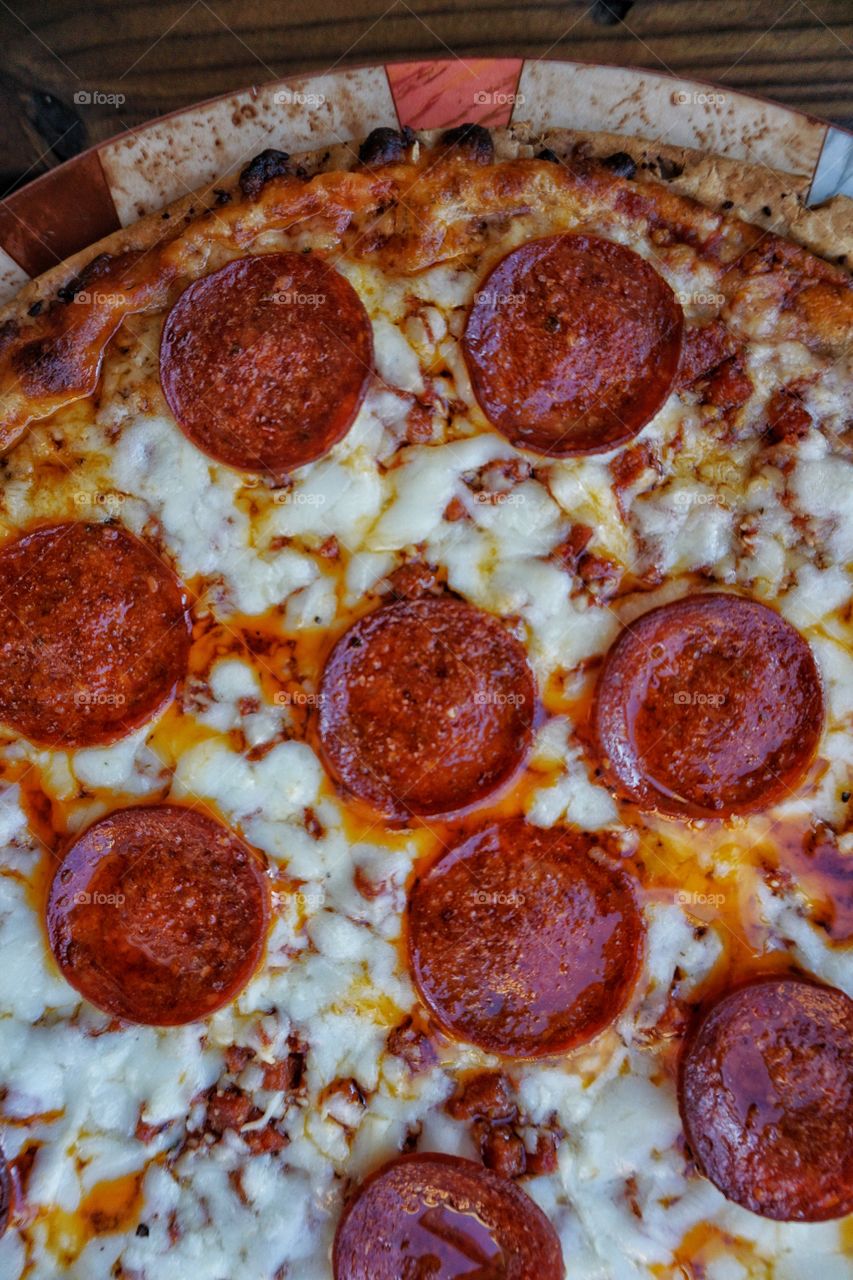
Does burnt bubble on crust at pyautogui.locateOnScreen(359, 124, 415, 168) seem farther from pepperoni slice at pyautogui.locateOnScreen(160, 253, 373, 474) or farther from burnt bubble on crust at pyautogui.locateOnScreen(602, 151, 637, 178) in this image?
burnt bubble on crust at pyautogui.locateOnScreen(602, 151, 637, 178)

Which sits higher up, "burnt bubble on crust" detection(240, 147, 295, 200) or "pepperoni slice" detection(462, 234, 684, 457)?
"burnt bubble on crust" detection(240, 147, 295, 200)

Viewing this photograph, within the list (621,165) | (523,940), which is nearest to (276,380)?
(621,165)

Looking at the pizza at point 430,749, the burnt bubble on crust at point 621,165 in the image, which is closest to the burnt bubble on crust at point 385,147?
the pizza at point 430,749

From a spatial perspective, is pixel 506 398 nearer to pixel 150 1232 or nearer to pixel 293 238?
pixel 293 238

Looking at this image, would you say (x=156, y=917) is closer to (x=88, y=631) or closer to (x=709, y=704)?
(x=88, y=631)

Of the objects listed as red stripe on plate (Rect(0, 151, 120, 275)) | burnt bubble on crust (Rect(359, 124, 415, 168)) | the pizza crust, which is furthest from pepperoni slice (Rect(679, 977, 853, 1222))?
red stripe on plate (Rect(0, 151, 120, 275))

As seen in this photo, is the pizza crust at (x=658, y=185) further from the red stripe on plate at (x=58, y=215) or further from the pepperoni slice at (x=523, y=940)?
the pepperoni slice at (x=523, y=940)

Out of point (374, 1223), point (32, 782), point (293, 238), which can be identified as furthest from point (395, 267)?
point (374, 1223)
